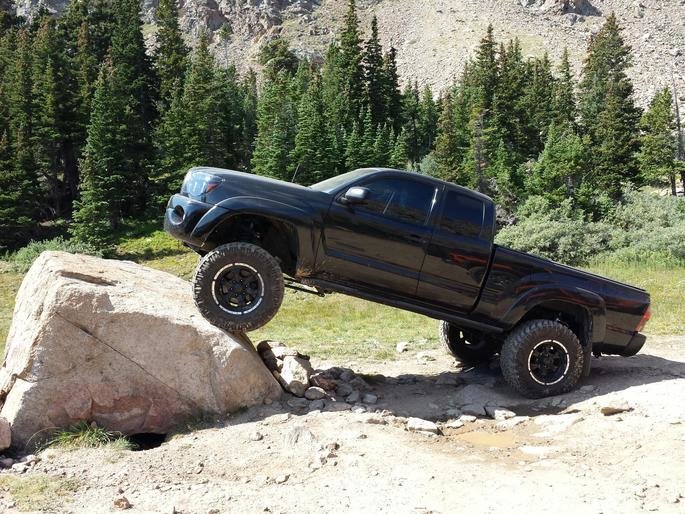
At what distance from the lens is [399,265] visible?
7.46 m

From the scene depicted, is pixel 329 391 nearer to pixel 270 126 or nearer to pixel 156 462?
pixel 156 462

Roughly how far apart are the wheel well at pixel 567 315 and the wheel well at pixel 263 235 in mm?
3177

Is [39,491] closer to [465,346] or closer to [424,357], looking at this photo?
[465,346]

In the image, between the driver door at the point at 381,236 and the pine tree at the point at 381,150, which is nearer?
the driver door at the point at 381,236

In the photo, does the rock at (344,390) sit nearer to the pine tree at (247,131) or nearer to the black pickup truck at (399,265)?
the black pickup truck at (399,265)

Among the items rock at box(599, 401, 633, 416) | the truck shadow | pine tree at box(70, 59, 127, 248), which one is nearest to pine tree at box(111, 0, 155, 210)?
pine tree at box(70, 59, 127, 248)

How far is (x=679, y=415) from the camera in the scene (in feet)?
21.8

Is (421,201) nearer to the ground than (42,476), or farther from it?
farther from it

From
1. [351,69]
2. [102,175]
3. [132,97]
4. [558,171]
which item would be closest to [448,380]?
[558,171]

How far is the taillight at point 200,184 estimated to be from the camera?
7035mm

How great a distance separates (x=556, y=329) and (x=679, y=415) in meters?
1.68

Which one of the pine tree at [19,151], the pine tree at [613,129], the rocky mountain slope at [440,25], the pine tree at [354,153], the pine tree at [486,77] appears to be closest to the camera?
the pine tree at [19,151]

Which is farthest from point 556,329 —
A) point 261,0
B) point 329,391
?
point 261,0

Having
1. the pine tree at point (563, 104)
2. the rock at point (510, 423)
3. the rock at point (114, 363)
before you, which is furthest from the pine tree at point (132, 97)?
the rock at point (510, 423)
